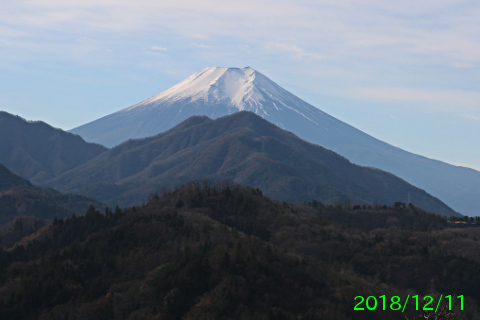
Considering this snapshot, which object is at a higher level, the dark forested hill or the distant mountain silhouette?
the dark forested hill

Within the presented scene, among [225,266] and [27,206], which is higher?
[225,266]

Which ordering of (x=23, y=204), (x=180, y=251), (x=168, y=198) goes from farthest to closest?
(x=23, y=204) → (x=168, y=198) → (x=180, y=251)

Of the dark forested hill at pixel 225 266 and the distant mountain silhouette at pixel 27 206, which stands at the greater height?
the dark forested hill at pixel 225 266

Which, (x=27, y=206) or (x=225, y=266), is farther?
(x=27, y=206)

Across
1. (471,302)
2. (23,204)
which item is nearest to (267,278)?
(471,302)

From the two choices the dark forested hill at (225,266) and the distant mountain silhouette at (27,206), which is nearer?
the dark forested hill at (225,266)

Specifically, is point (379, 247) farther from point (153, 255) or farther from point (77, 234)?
point (77, 234)

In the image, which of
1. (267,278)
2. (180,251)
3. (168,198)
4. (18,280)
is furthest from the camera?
(168,198)

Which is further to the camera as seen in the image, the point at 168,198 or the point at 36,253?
the point at 168,198
